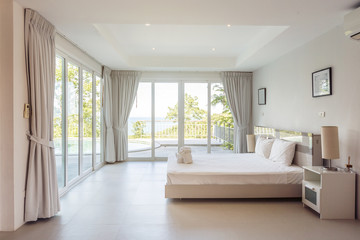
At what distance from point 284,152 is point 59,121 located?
3.73m

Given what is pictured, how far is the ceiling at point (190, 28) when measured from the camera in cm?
268

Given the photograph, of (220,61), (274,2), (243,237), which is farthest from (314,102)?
(220,61)

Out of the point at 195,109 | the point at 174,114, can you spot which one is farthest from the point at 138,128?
the point at 195,109

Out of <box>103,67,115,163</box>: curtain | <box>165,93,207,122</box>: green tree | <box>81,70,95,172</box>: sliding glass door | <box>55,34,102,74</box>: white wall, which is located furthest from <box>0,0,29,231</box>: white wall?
<box>165,93,207,122</box>: green tree

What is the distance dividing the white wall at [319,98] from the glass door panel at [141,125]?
320 centimetres

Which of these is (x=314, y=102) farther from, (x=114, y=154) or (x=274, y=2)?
(x=114, y=154)

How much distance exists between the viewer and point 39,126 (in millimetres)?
2857

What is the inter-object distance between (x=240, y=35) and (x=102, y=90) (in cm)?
358

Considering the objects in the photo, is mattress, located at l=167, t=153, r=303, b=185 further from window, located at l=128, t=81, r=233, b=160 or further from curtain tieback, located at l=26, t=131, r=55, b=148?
window, located at l=128, t=81, r=233, b=160

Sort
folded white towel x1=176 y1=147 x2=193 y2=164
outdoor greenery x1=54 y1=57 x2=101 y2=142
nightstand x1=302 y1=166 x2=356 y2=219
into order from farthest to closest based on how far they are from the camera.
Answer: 1. folded white towel x1=176 y1=147 x2=193 y2=164
2. outdoor greenery x1=54 y1=57 x2=101 y2=142
3. nightstand x1=302 y1=166 x2=356 y2=219

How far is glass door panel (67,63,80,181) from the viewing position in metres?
4.25

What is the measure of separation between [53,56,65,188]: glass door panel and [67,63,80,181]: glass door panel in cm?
22

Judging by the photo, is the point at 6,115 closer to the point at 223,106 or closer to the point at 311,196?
the point at 311,196

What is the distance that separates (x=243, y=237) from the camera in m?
2.56
